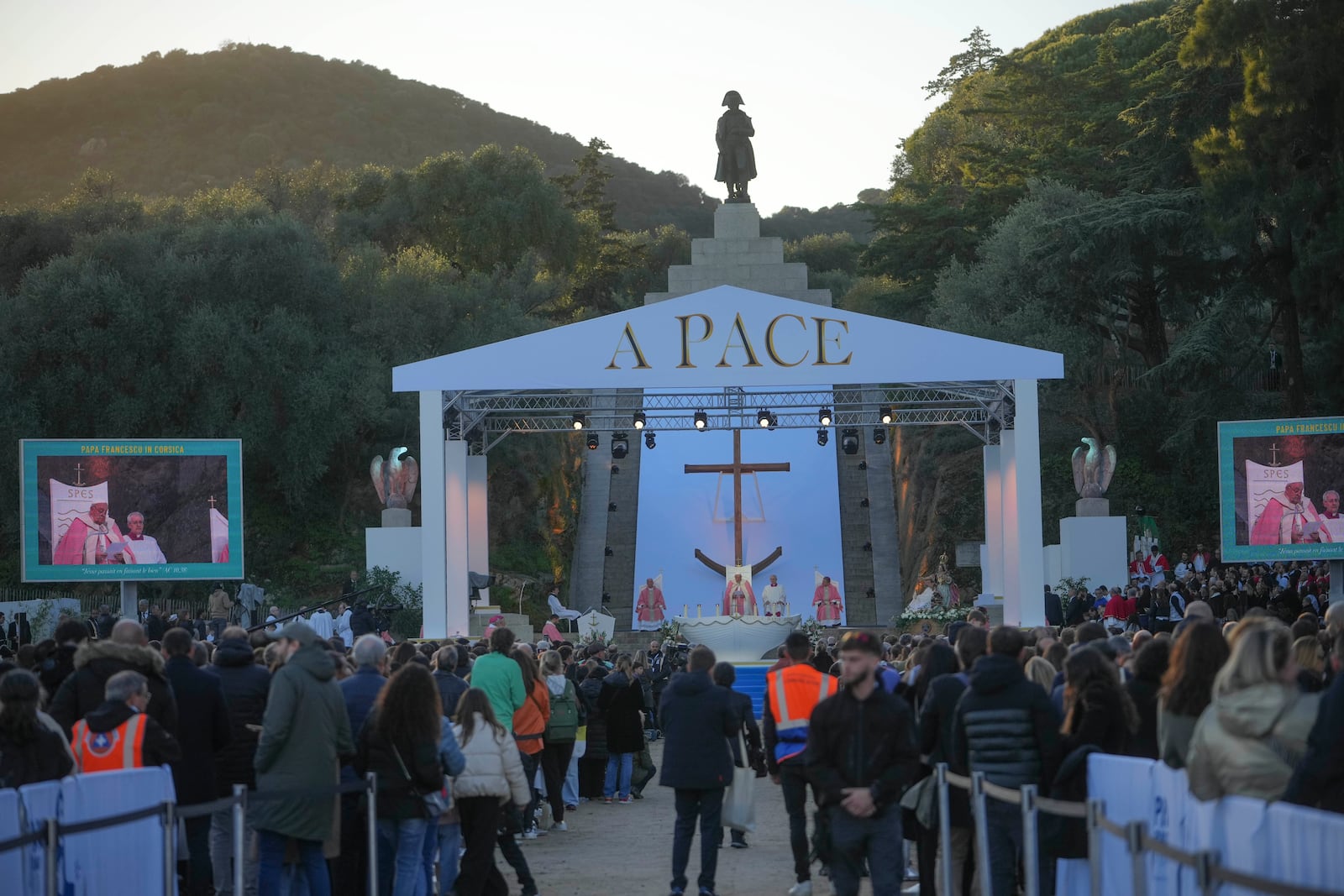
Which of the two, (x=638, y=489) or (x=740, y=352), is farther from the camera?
(x=638, y=489)

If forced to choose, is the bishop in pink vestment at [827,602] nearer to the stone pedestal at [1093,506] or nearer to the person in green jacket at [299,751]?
the stone pedestal at [1093,506]

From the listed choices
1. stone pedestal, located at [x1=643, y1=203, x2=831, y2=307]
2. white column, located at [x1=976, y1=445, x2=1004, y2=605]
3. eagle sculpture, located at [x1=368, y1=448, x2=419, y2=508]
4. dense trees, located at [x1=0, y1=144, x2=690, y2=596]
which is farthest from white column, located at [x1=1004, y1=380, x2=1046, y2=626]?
stone pedestal, located at [x1=643, y1=203, x2=831, y2=307]

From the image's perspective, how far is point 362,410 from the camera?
113ft

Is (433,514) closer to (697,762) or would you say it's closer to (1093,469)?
(1093,469)

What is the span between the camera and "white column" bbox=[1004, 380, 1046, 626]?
21359 mm

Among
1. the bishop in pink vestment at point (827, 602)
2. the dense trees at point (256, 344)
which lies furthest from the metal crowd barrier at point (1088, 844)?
the dense trees at point (256, 344)

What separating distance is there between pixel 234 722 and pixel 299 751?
119 cm

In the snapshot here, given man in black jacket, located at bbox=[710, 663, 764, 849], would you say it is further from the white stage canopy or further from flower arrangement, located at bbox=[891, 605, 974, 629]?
flower arrangement, located at bbox=[891, 605, 974, 629]

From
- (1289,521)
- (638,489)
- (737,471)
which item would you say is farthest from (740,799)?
(638,489)

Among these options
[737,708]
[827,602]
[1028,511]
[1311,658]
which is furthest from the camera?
[827,602]

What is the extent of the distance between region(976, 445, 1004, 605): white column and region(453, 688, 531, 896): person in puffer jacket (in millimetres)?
16967

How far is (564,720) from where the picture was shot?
12.8 metres

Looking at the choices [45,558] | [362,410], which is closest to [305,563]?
[362,410]

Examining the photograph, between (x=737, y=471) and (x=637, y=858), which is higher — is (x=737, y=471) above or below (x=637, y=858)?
above
